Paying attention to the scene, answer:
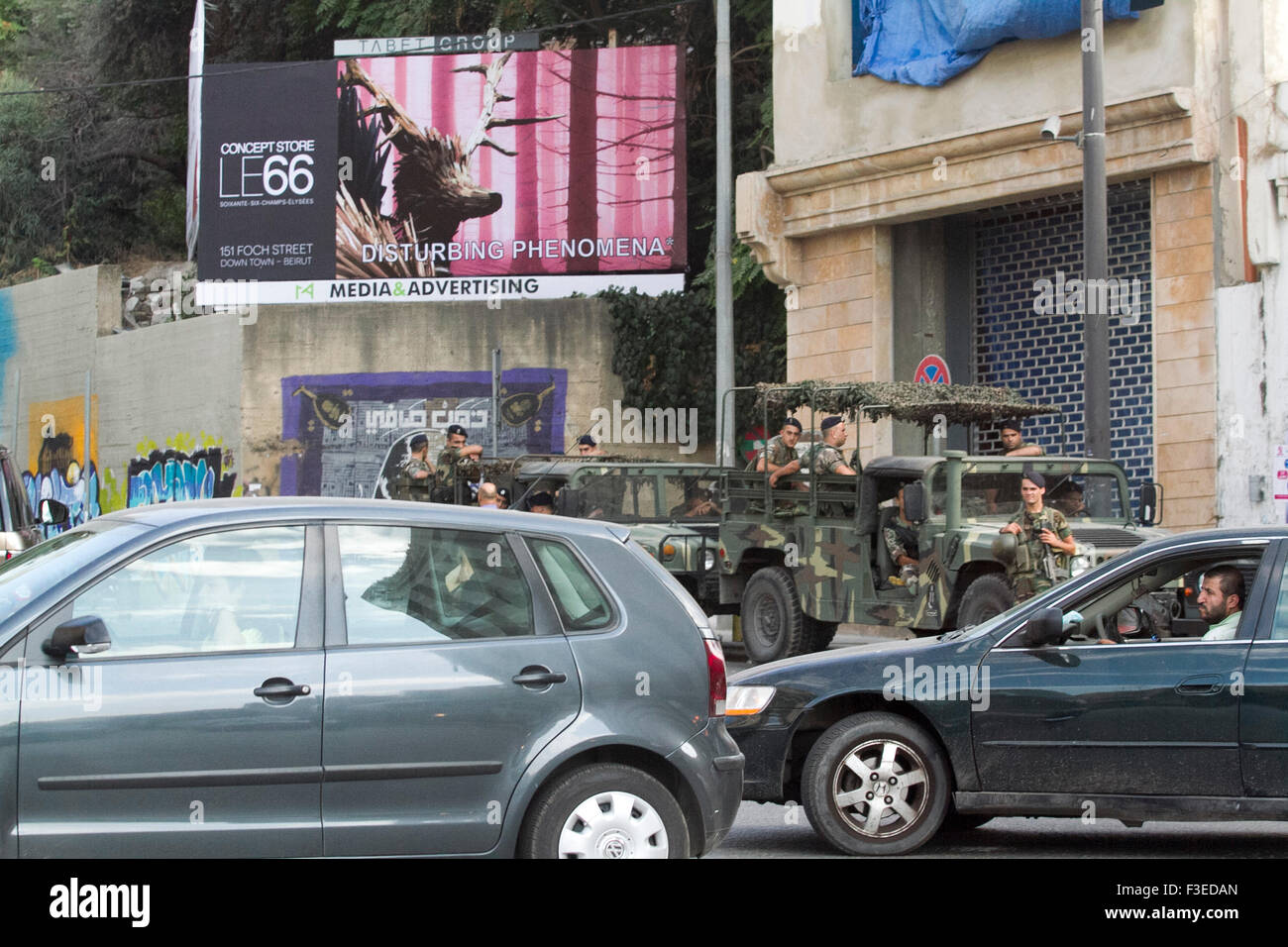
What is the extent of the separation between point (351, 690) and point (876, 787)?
116 inches

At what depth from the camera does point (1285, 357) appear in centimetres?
1808

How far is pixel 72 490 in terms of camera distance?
3225 centimetres

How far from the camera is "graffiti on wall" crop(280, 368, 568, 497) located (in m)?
28.0

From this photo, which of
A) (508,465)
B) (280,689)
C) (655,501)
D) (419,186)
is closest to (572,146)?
(419,186)

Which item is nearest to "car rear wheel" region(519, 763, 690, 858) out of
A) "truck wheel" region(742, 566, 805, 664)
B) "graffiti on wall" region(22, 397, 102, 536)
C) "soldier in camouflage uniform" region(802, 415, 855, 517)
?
"soldier in camouflage uniform" region(802, 415, 855, 517)

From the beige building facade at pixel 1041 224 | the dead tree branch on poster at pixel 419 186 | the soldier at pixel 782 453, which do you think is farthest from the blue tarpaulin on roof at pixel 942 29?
A: the dead tree branch on poster at pixel 419 186

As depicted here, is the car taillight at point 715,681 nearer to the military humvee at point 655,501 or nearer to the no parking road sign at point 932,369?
the military humvee at point 655,501

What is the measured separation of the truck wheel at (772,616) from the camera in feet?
51.6

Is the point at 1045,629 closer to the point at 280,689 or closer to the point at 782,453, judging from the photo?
the point at 280,689

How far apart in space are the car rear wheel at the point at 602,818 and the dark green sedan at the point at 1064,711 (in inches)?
73.7

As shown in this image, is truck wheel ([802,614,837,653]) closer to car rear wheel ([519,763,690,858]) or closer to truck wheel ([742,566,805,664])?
truck wheel ([742,566,805,664])

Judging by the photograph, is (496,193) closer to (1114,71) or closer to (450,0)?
(450,0)

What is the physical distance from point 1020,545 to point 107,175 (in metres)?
31.9
